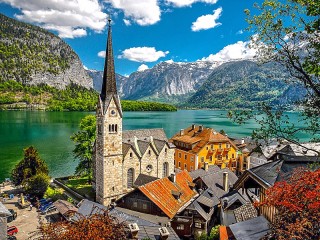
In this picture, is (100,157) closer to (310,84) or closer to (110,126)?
(110,126)

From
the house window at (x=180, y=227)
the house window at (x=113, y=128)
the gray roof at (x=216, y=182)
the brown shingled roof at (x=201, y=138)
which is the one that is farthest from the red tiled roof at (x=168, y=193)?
the brown shingled roof at (x=201, y=138)

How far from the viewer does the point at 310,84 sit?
33.8 feet

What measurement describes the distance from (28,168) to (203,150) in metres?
28.7

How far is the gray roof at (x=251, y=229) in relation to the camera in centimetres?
1243

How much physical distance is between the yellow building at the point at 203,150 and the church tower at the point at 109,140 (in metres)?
18.1

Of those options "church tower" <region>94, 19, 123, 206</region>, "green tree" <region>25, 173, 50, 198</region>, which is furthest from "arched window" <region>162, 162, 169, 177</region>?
"green tree" <region>25, 173, 50, 198</region>

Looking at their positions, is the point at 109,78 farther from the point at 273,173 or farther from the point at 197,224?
the point at 273,173

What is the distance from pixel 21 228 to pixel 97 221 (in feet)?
82.2

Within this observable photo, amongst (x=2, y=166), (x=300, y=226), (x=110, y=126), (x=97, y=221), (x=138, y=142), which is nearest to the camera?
(x=300, y=226)

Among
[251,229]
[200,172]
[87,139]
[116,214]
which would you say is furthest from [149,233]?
[87,139]

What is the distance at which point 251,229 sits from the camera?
1320 cm

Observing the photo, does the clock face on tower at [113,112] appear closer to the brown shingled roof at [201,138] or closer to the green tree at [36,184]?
the green tree at [36,184]

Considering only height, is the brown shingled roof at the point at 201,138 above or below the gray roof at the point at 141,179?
above

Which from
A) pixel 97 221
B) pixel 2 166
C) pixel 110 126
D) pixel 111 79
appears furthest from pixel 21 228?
pixel 2 166
